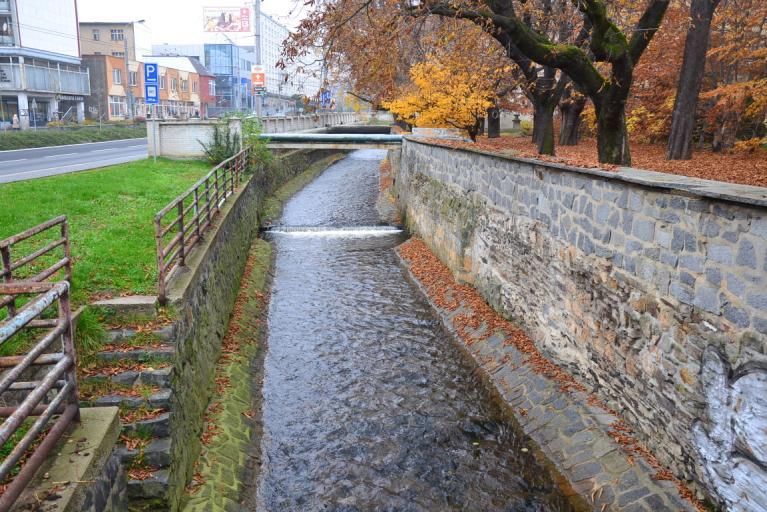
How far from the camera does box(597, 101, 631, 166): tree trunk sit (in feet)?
37.0

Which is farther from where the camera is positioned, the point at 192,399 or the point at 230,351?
the point at 230,351

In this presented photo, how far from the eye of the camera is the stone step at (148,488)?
538 cm

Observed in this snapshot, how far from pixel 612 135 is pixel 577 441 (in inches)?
262

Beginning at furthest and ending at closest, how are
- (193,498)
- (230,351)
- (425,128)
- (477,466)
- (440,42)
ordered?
1. (425,128)
2. (440,42)
3. (230,351)
4. (477,466)
5. (193,498)

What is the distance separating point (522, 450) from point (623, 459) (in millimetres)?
1375

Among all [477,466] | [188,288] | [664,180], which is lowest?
[477,466]

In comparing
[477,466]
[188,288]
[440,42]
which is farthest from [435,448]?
[440,42]

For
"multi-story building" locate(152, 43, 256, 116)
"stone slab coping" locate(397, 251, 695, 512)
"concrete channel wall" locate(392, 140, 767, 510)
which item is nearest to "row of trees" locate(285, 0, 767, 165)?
"concrete channel wall" locate(392, 140, 767, 510)

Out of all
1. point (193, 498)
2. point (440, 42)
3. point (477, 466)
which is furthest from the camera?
point (440, 42)

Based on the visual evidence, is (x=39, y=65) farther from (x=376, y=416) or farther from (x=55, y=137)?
(x=376, y=416)

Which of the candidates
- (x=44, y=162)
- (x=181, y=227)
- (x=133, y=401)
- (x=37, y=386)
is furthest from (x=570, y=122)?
(x=37, y=386)

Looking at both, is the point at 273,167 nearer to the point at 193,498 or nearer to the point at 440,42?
the point at 440,42

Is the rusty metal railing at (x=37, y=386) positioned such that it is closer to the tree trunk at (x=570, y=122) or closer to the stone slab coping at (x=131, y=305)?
the stone slab coping at (x=131, y=305)

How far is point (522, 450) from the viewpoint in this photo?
7.47 m
